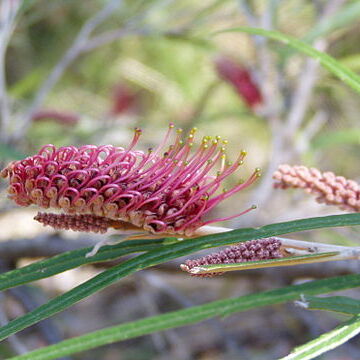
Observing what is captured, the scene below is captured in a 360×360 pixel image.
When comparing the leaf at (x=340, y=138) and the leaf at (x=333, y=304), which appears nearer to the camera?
the leaf at (x=333, y=304)

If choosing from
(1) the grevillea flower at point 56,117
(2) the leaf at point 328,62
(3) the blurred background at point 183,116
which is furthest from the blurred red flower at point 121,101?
(2) the leaf at point 328,62

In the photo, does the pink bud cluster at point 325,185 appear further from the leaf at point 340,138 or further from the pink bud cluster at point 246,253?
the leaf at point 340,138

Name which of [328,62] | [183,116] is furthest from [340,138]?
[183,116]

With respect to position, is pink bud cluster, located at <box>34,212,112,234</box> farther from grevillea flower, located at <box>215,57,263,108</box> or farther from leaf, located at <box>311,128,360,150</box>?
grevillea flower, located at <box>215,57,263,108</box>

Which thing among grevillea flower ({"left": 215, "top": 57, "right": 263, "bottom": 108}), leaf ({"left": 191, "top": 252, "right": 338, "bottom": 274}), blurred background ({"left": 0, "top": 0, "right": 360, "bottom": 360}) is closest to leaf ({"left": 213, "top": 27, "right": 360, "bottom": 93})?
leaf ({"left": 191, "top": 252, "right": 338, "bottom": 274})

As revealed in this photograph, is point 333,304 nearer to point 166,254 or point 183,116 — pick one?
point 166,254

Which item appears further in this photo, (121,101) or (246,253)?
(121,101)
